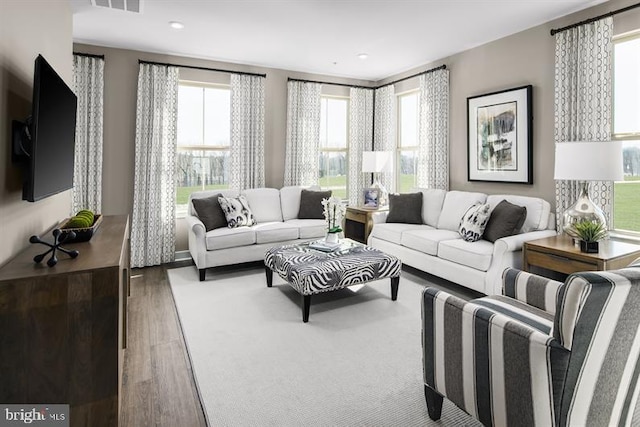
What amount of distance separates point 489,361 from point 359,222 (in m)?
4.08

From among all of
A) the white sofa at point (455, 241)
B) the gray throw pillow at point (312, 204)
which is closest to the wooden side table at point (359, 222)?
the white sofa at point (455, 241)

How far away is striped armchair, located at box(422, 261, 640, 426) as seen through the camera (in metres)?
1.25

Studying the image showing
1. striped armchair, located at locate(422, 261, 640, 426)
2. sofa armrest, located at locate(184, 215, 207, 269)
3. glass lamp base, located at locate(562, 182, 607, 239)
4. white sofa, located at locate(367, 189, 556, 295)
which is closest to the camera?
striped armchair, located at locate(422, 261, 640, 426)

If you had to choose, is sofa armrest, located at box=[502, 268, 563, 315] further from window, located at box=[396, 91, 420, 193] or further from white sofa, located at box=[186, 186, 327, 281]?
window, located at box=[396, 91, 420, 193]

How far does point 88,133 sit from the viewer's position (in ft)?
14.6

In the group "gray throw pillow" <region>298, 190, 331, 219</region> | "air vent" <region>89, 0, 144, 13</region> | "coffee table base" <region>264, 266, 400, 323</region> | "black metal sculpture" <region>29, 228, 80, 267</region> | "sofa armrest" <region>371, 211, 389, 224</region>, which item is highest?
"air vent" <region>89, 0, 144, 13</region>

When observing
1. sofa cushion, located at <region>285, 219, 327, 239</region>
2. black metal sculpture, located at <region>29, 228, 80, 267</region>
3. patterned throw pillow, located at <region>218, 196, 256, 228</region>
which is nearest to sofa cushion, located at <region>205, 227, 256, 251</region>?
patterned throw pillow, located at <region>218, 196, 256, 228</region>

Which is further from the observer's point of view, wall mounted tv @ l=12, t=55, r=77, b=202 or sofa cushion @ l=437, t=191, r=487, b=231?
sofa cushion @ l=437, t=191, r=487, b=231

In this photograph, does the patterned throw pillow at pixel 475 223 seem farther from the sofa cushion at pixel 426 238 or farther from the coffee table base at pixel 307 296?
the coffee table base at pixel 307 296

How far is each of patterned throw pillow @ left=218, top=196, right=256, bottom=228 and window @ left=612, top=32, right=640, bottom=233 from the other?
3.82m

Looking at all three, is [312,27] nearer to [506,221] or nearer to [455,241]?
[455,241]

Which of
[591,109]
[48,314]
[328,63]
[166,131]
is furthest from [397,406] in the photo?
[328,63]

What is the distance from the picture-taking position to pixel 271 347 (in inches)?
105

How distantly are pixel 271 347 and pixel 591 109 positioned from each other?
3.46 m
